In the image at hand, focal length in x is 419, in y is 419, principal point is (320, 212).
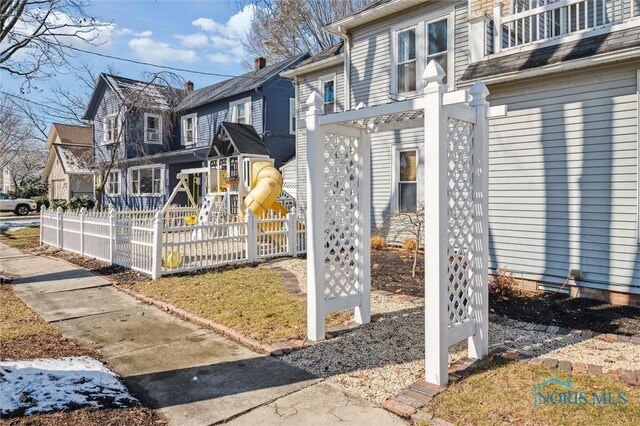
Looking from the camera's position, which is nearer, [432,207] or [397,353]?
[432,207]

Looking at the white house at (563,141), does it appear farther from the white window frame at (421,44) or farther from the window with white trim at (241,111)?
the window with white trim at (241,111)

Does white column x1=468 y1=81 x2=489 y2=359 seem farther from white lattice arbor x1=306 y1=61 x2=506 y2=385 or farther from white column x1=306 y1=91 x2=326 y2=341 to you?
white column x1=306 y1=91 x2=326 y2=341

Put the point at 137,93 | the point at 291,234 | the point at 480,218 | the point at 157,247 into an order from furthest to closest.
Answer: the point at 137,93
the point at 291,234
the point at 157,247
the point at 480,218

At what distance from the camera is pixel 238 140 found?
1434 centimetres

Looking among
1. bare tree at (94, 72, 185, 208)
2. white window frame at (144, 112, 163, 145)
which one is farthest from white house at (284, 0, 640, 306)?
white window frame at (144, 112, 163, 145)

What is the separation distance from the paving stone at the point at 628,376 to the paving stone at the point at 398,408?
1.85m

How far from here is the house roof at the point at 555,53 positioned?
6020 millimetres

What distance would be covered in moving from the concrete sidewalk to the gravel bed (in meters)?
0.23

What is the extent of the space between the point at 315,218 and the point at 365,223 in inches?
29.2

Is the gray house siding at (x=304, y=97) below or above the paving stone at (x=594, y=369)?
above

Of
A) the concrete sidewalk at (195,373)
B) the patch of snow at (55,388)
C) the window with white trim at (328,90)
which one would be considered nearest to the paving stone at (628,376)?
the concrete sidewalk at (195,373)

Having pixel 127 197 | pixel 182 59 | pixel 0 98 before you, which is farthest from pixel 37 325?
pixel 127 197

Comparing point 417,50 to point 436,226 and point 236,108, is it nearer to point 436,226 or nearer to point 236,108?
point 436,226

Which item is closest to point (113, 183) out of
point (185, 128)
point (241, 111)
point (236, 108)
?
point (185, 128)
